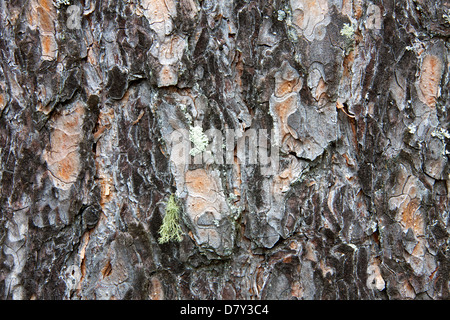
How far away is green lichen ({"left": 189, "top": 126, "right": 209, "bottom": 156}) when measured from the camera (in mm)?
1204

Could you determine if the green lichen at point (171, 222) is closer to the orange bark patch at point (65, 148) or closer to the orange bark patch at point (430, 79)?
the orange bark patch at point (65, 148)

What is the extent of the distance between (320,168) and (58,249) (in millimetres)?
1030

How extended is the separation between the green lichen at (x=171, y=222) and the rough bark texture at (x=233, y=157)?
24mm

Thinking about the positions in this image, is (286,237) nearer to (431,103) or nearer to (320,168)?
(320,168)

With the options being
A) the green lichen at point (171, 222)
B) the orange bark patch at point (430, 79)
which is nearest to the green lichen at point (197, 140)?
the green lichen at point (171, 222)

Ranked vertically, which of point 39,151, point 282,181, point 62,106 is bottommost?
point 282,181

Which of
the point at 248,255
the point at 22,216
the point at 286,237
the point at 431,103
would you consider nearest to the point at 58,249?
the point at 22,216

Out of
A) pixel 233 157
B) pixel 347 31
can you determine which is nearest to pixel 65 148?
pixel 233 157

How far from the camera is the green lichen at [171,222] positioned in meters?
1.22

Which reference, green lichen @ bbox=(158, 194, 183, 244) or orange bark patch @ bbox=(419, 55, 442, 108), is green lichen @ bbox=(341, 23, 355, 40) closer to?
orange bark patch @ bbox=(419, 55, 442, 108)

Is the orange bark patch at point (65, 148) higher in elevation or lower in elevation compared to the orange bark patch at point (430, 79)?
lower

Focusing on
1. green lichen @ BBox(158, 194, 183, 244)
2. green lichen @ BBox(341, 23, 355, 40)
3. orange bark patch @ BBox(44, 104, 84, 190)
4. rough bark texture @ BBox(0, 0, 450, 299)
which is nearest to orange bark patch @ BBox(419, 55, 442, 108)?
rough bark texture @ BBox(0, 0, 450, 299)

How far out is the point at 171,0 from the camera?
3.90 feet

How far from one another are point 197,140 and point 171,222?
1.04ft
